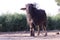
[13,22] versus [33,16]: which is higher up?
[33,16]

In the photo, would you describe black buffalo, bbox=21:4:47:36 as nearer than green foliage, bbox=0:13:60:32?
Yes

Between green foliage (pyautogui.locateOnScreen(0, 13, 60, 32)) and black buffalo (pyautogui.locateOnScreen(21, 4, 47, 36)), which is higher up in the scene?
black buffalo (pyautogui.locateOnScreen(21, 4, 47, 36))

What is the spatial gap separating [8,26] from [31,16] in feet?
41.1

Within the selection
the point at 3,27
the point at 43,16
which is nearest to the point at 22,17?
the point at 3,27

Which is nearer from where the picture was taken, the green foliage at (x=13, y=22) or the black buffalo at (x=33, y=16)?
the black buffalo at (x=33, y=16)

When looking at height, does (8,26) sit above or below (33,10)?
below

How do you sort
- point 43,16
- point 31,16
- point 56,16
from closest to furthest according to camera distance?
point 31,16 < point 43,16 < point 56,16

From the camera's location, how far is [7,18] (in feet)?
105

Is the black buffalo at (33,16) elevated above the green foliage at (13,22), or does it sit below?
above

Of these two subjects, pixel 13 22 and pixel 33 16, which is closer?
pixel 33 16

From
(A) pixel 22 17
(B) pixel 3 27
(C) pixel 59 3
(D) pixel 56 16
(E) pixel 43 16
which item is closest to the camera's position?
(E) pixel 43 16

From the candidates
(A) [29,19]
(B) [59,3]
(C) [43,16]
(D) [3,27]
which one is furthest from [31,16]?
(B) [59,3]

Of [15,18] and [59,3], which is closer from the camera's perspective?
[15,18]

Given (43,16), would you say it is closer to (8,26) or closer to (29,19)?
(29,19)
